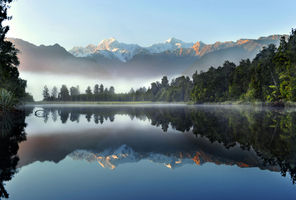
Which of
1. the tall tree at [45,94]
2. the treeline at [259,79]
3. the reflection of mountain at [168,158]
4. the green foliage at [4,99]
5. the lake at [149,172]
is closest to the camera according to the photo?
the lake at [149,172]

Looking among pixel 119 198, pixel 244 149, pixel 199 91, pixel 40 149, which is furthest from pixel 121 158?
pixel 199 91

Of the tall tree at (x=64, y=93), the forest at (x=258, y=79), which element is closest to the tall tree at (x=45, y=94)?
the tall tree at (x=64, y=93)

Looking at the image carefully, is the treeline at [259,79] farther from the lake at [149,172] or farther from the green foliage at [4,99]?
the green foliage at [4,99]

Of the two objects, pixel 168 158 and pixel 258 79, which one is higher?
pixel 258 79

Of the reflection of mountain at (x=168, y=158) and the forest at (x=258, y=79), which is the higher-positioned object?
the forest at (x=258, y=79)

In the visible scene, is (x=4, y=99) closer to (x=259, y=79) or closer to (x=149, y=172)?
(x=149, y=172)

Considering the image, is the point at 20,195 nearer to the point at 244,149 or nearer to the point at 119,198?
the point at 119,198

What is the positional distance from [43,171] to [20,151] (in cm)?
348

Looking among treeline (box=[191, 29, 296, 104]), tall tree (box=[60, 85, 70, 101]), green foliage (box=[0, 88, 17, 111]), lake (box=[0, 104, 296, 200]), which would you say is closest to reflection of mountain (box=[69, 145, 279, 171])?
lake (box=[0, 104, 296, 200])

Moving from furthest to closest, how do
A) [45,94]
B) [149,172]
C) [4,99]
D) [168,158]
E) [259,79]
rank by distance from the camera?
[45,94], [259,79], [4,99], [168,158], [149,172]

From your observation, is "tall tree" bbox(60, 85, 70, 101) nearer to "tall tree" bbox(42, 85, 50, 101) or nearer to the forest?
"tall tree" bbox(42, 85, 50, 101)

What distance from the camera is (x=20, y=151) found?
28.6ft

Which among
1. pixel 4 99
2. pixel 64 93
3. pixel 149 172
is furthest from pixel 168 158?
pixel 64 93

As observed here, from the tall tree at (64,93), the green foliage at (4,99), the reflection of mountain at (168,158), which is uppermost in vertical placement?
the tall tree at (64,93)
